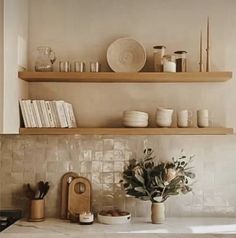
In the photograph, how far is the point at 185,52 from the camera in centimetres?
295

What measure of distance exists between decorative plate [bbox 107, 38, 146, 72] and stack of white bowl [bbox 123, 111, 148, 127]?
12.9 inches

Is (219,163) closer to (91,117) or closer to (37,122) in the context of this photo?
(91,117)

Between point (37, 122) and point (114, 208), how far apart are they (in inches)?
33.2

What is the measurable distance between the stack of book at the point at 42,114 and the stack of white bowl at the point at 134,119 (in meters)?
0.41

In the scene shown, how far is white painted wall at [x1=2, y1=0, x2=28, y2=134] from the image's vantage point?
260 cm

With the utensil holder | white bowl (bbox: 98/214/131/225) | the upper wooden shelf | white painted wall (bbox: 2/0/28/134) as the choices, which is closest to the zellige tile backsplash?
the utensil holder

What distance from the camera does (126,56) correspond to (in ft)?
9.76

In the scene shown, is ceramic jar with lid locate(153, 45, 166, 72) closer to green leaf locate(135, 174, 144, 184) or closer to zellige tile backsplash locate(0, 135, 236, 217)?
zellige tile backsplash locate(0, 135, 236, 217)

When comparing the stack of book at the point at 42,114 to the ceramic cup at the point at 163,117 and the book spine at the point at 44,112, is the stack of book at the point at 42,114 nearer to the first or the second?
the book spine at the point at 44,112

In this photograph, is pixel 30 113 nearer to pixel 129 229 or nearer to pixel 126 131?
pixel 126 131

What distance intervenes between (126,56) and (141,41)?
18cm

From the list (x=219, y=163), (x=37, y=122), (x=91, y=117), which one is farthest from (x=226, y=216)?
(x=37, y=122)

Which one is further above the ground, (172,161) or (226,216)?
(172,161)

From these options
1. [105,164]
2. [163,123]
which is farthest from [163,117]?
[105,164]
